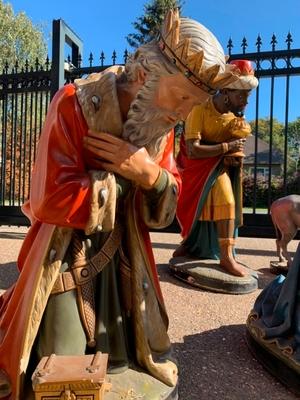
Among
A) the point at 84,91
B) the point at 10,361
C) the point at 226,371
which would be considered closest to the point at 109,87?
the point at 84,91

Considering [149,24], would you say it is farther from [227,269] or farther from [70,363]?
[70,363]

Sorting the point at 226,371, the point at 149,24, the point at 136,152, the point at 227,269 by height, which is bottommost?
the point at 226,371

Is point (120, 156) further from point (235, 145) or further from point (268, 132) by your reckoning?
point (268, 132)

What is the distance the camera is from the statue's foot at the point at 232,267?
366 centimetres

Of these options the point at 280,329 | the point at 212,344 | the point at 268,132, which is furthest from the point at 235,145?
the point at 268,132

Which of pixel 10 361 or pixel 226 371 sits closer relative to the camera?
pixel 10 361

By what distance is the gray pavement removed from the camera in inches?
78.2

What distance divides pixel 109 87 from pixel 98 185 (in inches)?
14.3

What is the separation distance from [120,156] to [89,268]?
0.46m

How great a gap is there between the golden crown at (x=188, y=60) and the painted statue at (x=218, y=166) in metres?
2.22

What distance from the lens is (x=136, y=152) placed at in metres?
1.48

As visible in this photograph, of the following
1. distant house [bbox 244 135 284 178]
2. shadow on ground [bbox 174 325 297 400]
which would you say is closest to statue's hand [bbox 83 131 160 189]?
shadow on ground [bbox 174 325 297 400]

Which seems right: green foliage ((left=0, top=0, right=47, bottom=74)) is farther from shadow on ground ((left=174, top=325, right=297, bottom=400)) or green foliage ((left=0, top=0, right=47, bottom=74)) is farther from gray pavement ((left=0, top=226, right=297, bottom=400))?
shadow on ground ((left=174, top=325, right=297, bottom=400))

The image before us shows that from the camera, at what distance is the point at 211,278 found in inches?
143
